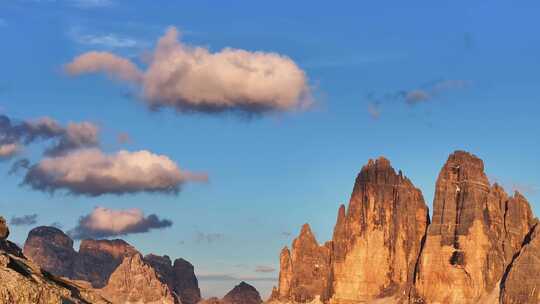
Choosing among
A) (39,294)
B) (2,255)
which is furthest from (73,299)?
(39,294)

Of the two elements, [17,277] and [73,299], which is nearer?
[17,277]

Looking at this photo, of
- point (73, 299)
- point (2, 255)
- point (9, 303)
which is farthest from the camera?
point (73, 299)

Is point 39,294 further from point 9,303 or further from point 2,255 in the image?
point 2,255

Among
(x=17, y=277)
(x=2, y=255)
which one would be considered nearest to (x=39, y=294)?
(x=17, y=277)

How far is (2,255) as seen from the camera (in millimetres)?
161500

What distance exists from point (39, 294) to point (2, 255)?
1589 cm

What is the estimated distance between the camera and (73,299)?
178500 mm

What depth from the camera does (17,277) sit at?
148m

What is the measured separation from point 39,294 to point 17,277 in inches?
129

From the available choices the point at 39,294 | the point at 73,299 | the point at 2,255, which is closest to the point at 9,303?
the point at 39,294

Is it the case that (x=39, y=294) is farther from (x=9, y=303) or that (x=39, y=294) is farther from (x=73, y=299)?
(x=73, y=299)

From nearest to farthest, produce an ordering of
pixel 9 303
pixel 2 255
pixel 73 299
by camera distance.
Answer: pixel 9 303 → pixel 2 255 → pixel 73 299

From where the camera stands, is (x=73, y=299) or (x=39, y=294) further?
(x=73, y=299)

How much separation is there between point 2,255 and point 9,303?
20.1m
